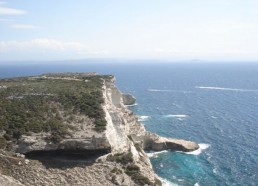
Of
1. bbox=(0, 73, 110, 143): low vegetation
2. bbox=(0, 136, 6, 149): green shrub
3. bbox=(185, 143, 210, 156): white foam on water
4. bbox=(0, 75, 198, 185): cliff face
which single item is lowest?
bbox=(185, 143, 210, 156): white foam on water

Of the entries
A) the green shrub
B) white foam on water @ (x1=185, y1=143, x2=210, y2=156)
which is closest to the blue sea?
white foam on water @ (x1=185, y1=143, x2=210, y2=156)

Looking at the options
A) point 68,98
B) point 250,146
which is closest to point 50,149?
point 68,98

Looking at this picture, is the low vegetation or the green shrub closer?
the green shrub

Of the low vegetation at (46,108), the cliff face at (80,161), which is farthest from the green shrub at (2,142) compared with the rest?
the cliff face at (80,161)

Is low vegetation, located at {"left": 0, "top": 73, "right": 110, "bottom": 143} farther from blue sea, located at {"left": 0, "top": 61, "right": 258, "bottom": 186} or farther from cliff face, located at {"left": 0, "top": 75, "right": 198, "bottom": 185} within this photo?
blue sea, located at {"left": 0, "top": 61, "right": 258, "bottom": 186}

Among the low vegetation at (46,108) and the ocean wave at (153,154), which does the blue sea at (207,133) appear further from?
the low vegetation at (46,108)

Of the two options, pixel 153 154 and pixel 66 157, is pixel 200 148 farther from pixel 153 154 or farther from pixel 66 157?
pixel 66 157

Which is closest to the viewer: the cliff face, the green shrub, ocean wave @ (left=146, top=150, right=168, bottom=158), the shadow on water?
the cliff face
